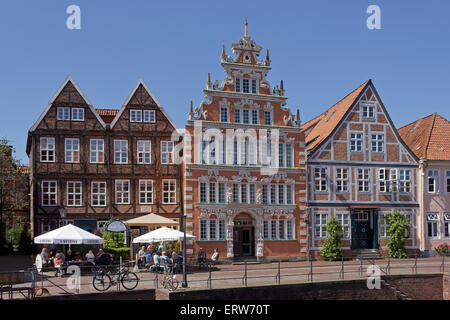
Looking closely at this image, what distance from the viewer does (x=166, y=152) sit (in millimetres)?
37344

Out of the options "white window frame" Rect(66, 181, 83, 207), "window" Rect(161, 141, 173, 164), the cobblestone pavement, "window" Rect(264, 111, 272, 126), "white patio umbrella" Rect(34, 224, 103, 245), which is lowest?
the cobblestone pavement

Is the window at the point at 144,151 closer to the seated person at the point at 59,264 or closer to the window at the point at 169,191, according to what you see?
the window at the point at 169,191

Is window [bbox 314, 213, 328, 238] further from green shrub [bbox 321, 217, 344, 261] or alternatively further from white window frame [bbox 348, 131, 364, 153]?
white window frame [bbox 348, 131, 364, 153]

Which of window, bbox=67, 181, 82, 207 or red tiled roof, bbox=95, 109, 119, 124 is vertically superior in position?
red tiled roof, bbox=95, 109, 119, 124

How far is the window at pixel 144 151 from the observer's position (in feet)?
121

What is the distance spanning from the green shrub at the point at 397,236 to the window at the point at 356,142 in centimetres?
515

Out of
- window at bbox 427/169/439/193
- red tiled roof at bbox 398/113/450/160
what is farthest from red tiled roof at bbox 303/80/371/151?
window at bbox 427/169/439/193

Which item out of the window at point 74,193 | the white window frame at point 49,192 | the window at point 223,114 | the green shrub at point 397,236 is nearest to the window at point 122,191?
the window at point 74,193

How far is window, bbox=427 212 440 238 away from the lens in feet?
131
